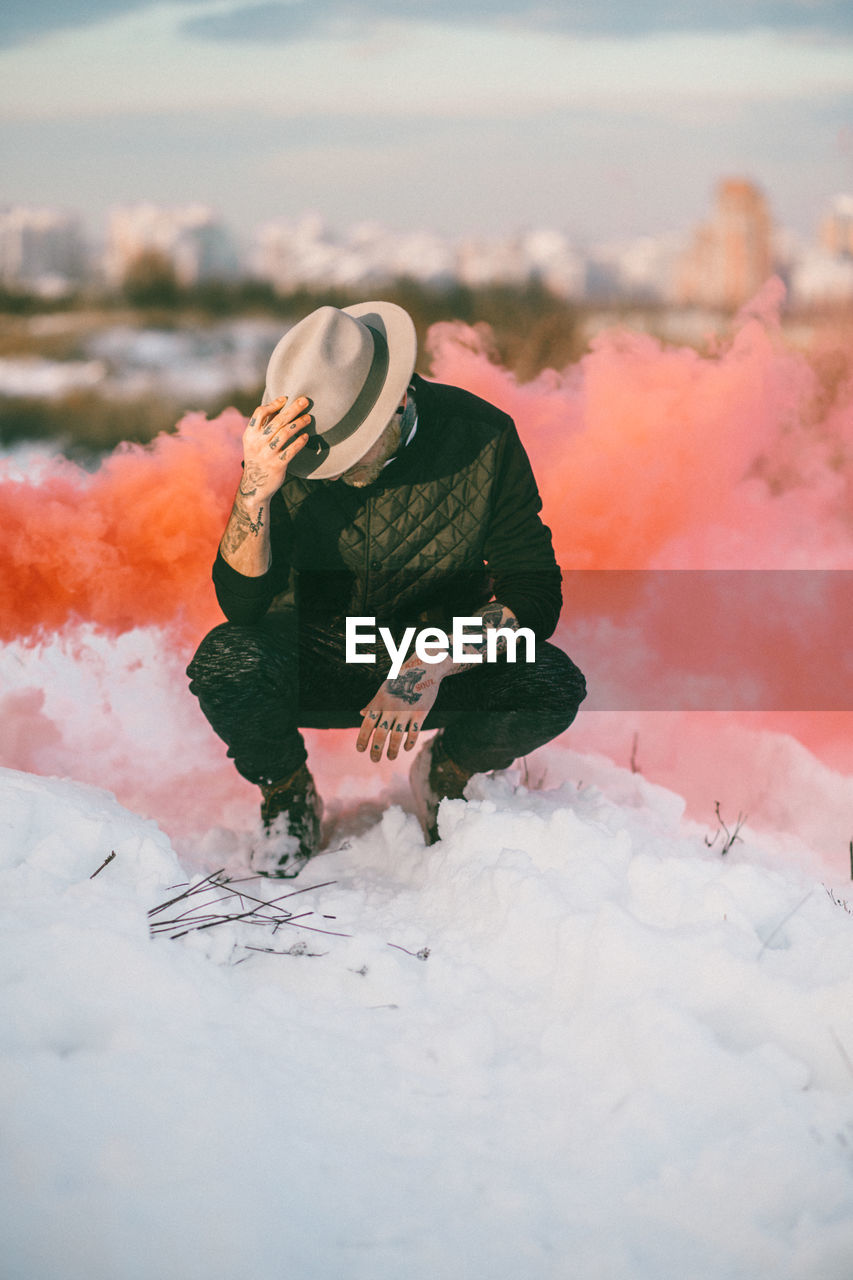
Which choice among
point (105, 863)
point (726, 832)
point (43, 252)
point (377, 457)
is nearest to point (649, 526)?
point (726, 832)

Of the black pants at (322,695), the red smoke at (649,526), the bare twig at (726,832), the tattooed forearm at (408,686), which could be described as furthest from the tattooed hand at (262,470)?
the bare twig at (726,832)

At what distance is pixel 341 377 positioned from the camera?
213 cm

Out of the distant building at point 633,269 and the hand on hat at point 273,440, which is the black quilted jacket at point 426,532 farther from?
the distant building at point 633,269

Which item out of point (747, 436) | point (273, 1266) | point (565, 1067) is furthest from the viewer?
point (747, 436)

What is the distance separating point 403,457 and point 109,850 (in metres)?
1.13

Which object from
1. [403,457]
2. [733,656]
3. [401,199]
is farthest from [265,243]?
[733,656]

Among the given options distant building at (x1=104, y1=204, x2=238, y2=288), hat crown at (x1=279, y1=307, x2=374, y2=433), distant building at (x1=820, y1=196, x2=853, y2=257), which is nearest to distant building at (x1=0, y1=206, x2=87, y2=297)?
distant building at (x1=104, y1=204, x2=238, y2=288)

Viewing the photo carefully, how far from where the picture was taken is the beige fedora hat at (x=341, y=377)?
2127mm

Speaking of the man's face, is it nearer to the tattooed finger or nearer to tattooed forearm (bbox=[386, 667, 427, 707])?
tattooed forearm (bbox=[386, 667, 427, 707])

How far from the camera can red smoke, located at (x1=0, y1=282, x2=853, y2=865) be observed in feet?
10.0

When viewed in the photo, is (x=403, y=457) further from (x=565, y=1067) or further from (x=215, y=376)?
(x=565, y=1067)

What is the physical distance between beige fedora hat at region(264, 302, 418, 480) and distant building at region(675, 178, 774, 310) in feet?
4.64

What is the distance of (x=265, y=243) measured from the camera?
3.27m

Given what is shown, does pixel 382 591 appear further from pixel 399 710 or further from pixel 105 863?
pixel 105 863
